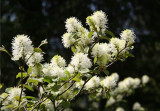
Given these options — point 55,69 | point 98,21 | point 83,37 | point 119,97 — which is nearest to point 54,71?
point 55,69

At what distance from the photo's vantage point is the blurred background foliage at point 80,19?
3.56 meters

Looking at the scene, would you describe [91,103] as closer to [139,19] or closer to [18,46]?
[139,19]

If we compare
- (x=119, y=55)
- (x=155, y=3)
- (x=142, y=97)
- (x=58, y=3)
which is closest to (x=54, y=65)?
(x=119, y=55)

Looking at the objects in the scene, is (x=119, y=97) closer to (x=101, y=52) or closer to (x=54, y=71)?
(x=101, y=52)

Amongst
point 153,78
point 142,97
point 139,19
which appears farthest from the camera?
point 153,78

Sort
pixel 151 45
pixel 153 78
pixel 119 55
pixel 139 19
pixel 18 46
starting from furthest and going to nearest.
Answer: pixel 153 78, pixel 139 19, pixel 151 45, pixel 119 55, pixel 18 46

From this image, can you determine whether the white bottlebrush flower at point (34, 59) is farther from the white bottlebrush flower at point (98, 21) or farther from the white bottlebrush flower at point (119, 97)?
the white bottlebrush flower at point (119, 97)

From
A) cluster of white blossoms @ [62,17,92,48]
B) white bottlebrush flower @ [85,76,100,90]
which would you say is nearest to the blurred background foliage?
white bottlebrush flower @ [85,76,100,90]

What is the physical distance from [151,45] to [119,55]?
149 inches

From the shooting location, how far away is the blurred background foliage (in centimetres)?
356

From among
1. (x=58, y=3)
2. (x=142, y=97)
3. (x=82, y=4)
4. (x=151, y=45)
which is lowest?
(x=142, y=97)

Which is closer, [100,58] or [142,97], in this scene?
[100,58]

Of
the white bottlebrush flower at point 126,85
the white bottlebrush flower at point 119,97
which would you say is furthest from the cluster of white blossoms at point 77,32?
the white bottlebrush flower at point 119,97

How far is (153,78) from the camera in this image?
6430 mm
